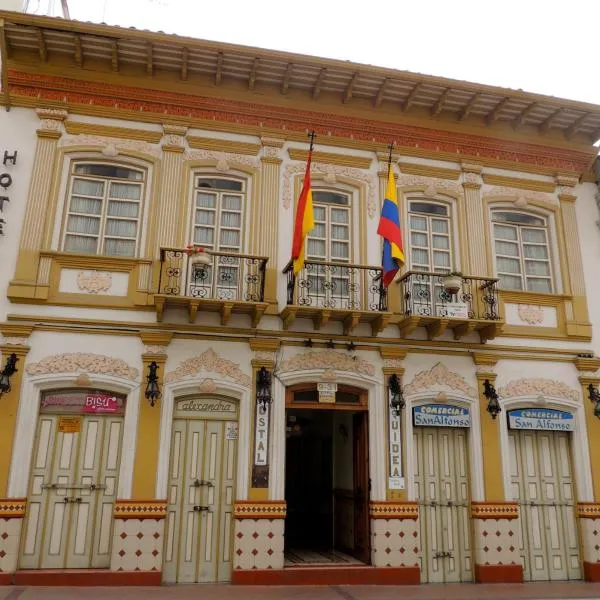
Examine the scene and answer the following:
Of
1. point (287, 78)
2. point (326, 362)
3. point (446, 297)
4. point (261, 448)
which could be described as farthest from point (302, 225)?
point (261, 448)

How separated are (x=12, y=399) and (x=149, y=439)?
1982mm

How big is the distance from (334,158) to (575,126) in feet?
15.5

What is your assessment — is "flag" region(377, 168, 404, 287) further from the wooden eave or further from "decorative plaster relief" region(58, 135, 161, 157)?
"decorative plaster relief" region(58, 135, 161, 157)

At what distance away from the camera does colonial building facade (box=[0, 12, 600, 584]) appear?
8.67m

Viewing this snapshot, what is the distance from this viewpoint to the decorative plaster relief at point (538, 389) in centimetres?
1009

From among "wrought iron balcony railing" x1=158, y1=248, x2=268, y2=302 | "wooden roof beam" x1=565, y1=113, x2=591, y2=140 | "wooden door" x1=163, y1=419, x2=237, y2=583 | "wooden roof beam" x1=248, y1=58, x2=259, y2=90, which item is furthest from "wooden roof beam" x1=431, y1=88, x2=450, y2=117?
"wooden door" x1=163, y1=419, x2=237, y2=583

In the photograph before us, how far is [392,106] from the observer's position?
1095 centimetres

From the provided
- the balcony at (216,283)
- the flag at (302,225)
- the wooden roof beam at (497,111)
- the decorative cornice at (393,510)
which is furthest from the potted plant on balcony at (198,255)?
the wooden roof beam at (497,111)

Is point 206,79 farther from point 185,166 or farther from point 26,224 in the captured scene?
point 26,224

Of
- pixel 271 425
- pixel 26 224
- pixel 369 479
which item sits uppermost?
pixel 26 224

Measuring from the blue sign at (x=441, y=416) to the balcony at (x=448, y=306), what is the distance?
114 centimetres

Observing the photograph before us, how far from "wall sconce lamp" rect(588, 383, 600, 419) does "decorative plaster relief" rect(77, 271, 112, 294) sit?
26.8ft

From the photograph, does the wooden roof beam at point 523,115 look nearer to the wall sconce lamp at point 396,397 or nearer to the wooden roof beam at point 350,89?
the wooden roof beam at point 350,89

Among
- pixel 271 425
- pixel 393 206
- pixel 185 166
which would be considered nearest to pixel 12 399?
pixel 271 425
